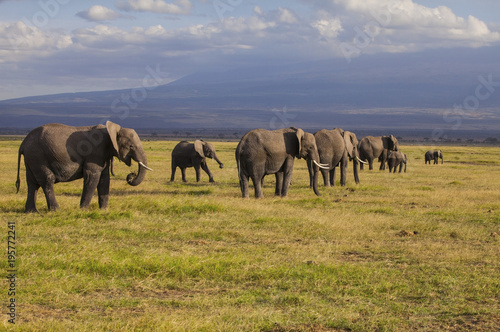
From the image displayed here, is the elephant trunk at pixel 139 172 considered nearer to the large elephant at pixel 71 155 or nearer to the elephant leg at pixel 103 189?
the large elephant at pixel 71 155

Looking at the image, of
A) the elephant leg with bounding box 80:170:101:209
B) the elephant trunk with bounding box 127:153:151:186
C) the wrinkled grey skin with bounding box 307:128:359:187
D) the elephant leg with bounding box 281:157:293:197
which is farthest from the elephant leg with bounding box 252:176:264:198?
the elephant leg with bounding box 80:170:101:209

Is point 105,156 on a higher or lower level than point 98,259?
higher

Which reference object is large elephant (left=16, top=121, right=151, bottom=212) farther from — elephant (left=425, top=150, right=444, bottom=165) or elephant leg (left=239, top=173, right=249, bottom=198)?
elephant (left=425, top=150, right=444, bottom=165)

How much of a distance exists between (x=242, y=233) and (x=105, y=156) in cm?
485

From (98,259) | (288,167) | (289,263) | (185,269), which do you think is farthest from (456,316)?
(288,167)

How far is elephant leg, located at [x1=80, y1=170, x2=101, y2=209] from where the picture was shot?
50.8ft

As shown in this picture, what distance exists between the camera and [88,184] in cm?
1552

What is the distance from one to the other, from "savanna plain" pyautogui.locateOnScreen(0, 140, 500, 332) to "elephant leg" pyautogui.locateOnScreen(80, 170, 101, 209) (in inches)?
12.0

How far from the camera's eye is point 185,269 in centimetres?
961

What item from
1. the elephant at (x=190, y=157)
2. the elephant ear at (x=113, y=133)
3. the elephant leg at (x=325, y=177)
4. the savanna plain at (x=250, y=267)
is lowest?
the savanna plain at (x=250, y=267)

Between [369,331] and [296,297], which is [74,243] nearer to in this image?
[296,297]

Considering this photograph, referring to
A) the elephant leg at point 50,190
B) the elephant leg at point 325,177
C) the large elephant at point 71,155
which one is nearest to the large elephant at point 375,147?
the elephant leg at point 325,177

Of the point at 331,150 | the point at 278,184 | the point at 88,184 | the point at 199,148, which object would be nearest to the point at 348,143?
the point at 331,150

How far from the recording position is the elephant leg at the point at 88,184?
15.5 meters
